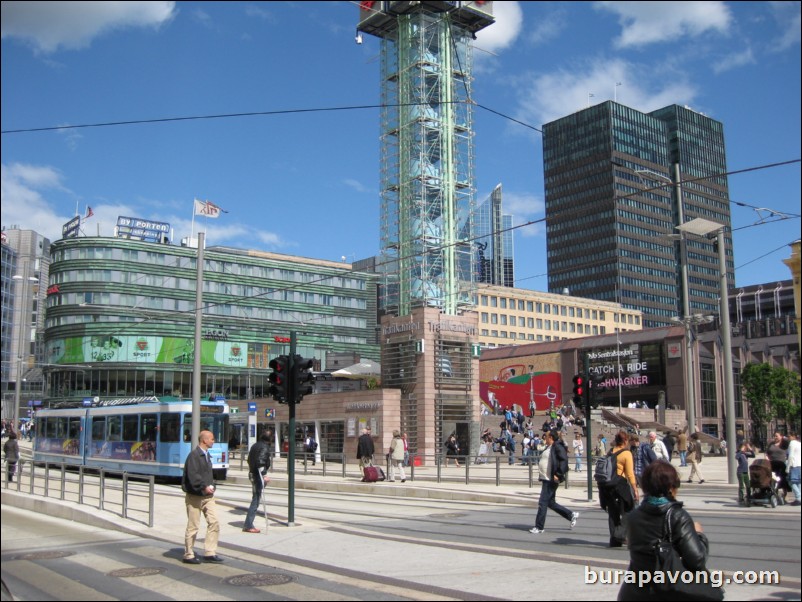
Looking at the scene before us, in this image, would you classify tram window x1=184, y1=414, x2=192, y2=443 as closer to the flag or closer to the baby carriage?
the flag

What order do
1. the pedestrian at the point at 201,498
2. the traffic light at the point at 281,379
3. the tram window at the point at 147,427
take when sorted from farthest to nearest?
1. the tram window at the point at 147,427
2. the traffic light at the point at 281,379
3. the pedestrian at the point at 201,498

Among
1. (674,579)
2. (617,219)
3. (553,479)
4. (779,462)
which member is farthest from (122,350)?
(617,219)

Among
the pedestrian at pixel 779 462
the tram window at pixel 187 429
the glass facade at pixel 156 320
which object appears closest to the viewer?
the pedestrian at pixel 779 462

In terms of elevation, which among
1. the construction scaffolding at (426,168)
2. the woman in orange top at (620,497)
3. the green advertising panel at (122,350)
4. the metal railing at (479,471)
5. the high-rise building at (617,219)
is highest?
the high-rise building at (617,219)

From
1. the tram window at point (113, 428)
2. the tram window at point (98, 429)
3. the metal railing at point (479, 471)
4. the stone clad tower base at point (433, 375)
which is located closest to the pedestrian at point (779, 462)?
the metal railing at point (479, 471)

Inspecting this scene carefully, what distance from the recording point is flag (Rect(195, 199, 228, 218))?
105ft

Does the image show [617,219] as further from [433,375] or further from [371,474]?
[371,474]

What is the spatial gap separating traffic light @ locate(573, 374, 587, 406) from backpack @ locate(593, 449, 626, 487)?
935cm

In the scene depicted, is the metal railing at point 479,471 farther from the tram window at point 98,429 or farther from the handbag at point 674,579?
the handbag at point 674,579

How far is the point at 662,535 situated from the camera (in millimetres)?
→ 5488

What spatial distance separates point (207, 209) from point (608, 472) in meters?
24.0

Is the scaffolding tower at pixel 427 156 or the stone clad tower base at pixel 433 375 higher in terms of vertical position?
the scaffolding tower at pixel 427 156

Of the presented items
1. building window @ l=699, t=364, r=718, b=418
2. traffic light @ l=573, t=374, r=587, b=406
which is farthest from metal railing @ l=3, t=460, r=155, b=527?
building window @ l=699, t=364, r=718, b=418

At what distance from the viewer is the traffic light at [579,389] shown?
2152cm
